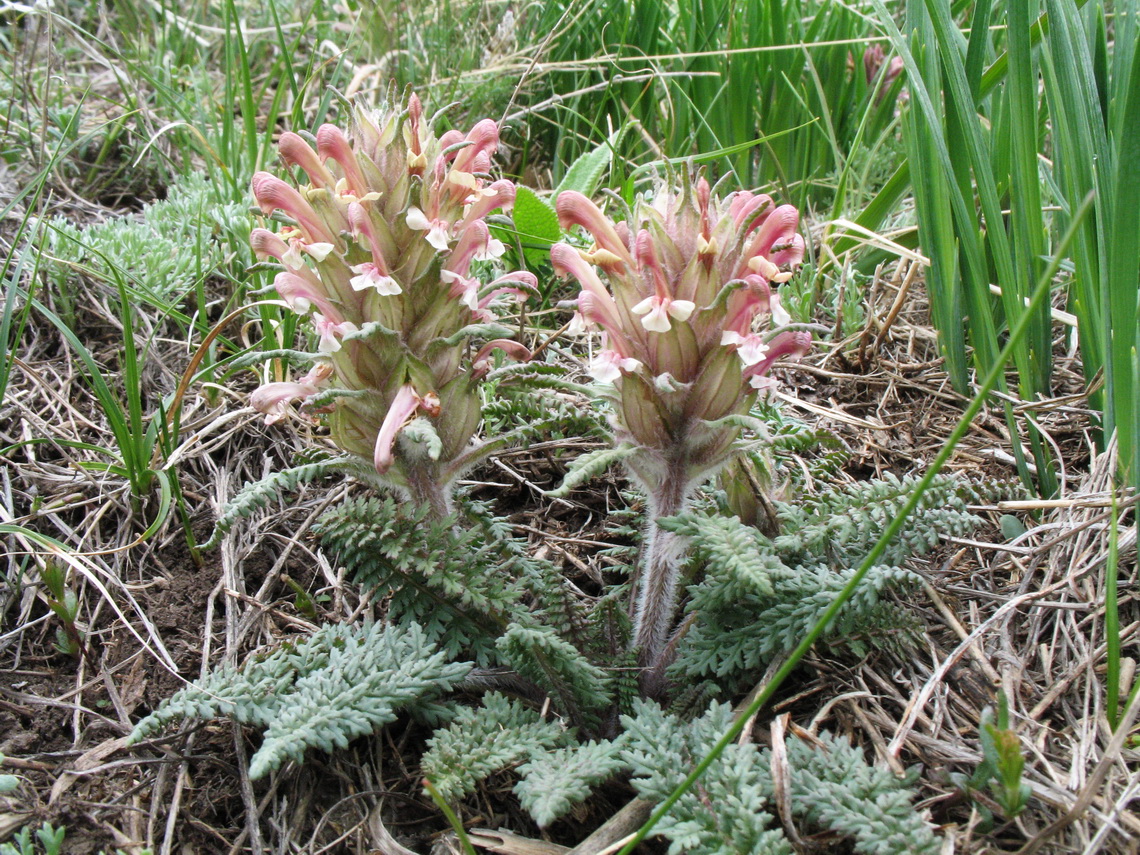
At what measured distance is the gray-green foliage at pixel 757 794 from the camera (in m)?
1.36

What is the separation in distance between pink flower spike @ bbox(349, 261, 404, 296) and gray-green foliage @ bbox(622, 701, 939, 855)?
1.00 metres

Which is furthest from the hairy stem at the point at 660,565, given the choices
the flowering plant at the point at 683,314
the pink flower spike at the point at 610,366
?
the pink flower spike at the point at 610,366

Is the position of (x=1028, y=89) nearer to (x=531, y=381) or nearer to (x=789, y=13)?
(x=531, y=381)

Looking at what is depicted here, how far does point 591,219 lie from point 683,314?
12.3 inches

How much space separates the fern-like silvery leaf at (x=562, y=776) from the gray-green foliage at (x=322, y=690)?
11.2 inches

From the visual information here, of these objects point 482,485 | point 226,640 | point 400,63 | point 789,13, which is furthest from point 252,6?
point 226,640

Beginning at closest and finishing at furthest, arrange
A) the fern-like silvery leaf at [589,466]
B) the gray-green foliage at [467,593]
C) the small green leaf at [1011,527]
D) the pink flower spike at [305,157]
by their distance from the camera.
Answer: the fern-like silvery leaf at [589,466] < the gray-green foliage at [467,593] < the pink flower spike at [305,157] < the small green leaf at [1011,527]

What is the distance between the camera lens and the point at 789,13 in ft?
12.7

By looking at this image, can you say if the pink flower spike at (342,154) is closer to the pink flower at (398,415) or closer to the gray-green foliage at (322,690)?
the pink flower at (398,415)

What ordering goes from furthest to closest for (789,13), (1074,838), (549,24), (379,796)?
(549,24) < (789,13) < (379,796) < (1074,838)

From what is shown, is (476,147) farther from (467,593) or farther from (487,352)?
(467,593)

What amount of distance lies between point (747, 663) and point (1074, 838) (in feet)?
2.06

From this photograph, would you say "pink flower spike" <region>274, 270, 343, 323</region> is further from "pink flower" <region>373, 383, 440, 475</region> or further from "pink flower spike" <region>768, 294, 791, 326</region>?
"pink flower spike" <region>768, 294, 791, 326</region>

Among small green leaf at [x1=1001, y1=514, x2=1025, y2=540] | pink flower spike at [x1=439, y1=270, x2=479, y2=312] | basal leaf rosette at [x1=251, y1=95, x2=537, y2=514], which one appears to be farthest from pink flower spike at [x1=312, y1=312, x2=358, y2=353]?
small green leaf at [x1=1001, y1=514, x2=1025, y2=540]
